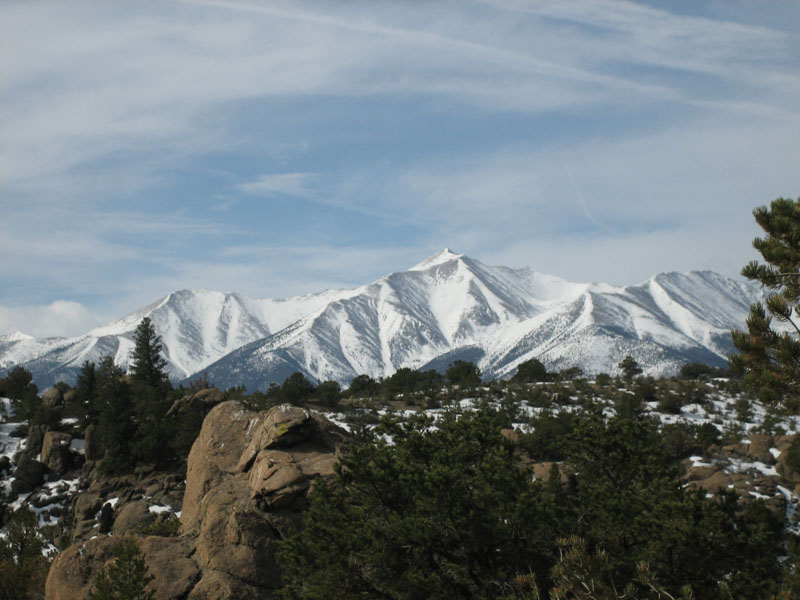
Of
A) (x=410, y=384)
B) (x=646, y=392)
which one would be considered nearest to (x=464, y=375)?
(x=410, y=384)

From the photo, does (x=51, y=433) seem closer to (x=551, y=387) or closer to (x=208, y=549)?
(x=208, y=549)

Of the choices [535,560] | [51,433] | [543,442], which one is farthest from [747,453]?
[51,433]

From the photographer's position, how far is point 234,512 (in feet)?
59.7

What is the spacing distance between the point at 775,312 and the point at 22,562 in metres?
30.6

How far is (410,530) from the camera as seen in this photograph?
13.7 m

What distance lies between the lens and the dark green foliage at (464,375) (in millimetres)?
59469

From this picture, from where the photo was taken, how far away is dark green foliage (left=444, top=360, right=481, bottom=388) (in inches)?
2341

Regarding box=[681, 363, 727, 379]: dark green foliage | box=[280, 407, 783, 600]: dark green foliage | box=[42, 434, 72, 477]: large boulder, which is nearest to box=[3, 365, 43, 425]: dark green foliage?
box=[42, 434, 72, 477]: large boulder

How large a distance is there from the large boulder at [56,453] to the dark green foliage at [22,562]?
8184 mm

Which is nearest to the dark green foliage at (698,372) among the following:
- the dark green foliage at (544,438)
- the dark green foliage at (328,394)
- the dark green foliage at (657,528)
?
the dark green foliage at (544,438)

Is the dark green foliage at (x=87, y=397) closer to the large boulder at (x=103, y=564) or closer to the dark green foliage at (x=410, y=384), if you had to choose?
the dark green foliage at (x=410, y=384)

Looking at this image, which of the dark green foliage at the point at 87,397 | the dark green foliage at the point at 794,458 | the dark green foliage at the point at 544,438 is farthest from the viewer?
the dark green foliage at the point at 87,397

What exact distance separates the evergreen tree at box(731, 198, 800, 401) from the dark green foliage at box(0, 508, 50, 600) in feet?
81.9

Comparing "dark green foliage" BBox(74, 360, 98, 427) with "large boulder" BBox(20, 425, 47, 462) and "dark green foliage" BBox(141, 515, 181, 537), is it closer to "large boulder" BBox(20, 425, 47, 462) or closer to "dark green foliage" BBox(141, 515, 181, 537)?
"large boulder" BBox(20, 425, 47, 462)
